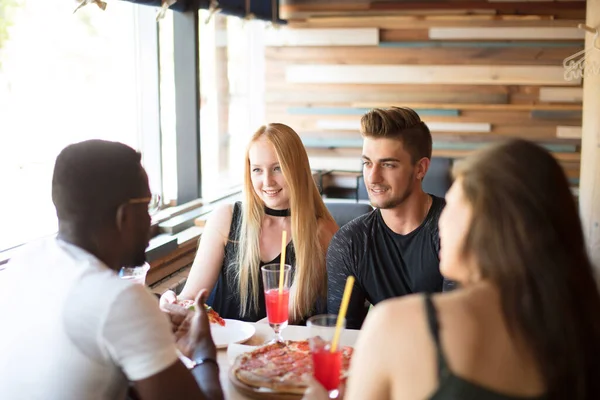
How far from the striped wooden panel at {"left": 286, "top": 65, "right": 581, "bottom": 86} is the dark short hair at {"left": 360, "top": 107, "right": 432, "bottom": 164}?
2870 mm

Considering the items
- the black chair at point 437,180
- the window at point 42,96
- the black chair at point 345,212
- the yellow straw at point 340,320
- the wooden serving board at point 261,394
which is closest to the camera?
the yellow straw at point 340,320

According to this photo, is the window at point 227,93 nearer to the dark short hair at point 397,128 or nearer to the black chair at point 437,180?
the black chair at point 437,180

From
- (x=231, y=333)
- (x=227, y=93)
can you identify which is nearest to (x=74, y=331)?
(x=231, y=333)

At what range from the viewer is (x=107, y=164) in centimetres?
147

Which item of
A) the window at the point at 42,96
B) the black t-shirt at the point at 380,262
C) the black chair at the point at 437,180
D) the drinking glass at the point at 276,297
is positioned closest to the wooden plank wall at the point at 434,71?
the black chair at the point at 437,180

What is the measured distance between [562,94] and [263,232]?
3.25 meters

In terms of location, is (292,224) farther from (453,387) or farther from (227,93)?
(227,93)

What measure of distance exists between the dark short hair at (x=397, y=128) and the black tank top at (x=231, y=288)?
23.3 inches

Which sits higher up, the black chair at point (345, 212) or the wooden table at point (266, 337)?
the black chair at point (345, 212)

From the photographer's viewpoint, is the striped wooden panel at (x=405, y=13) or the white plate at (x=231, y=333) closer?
the white plate at (x=231, y=333)

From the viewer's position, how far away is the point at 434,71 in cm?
536

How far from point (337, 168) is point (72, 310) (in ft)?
14.3

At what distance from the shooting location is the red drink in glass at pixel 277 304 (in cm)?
208

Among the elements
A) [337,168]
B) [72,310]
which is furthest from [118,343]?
[337,168]
